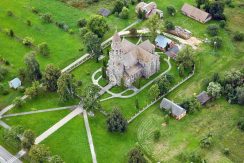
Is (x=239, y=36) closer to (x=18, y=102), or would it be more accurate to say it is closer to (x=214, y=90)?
(x=214, y=90)

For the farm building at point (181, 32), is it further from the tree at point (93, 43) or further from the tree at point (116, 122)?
the tree at point (116, 122)

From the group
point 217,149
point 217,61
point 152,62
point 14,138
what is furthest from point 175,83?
point 14,138

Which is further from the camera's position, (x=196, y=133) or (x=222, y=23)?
(x=222, y=23)

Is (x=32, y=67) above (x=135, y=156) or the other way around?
above

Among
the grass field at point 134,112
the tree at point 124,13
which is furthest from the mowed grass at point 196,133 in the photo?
the tree at point 124,13

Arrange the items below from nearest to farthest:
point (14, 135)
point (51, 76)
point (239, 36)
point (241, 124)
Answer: point (14, 135) → point (241, 124) → point (51, 76) → point (239, 36)

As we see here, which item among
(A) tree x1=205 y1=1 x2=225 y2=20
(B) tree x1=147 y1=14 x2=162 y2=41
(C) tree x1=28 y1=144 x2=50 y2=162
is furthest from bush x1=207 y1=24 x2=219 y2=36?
(C) tree x1=28 y1=144 x2=50 y2=162

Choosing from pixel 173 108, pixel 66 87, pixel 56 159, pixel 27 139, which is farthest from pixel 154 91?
pixel 27 139

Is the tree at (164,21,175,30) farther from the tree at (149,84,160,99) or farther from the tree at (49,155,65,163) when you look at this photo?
the tree at (49,155,65,163)
